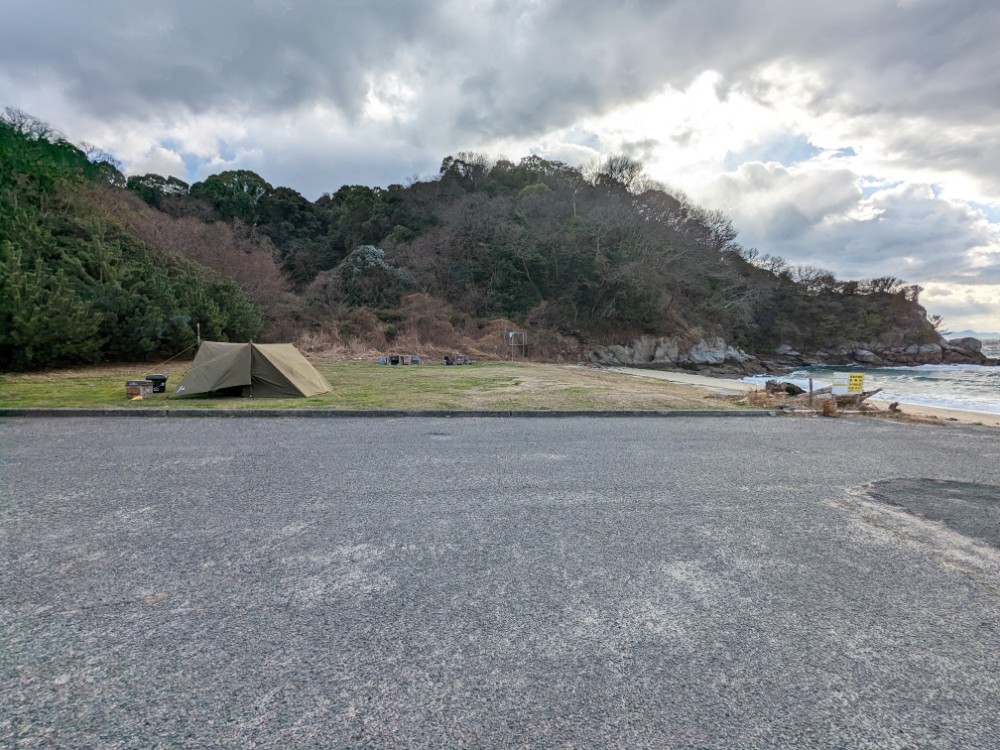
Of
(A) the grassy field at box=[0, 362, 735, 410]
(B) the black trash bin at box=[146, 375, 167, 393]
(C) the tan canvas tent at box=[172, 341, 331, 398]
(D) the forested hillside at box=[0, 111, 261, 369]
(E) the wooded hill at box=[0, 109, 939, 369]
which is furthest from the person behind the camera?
(E) the wooded hill at box=[0, 109, 939, 369]

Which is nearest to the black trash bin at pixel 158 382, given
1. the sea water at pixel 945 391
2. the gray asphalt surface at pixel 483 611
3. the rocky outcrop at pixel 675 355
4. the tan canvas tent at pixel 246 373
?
the tan canvas tent at pixel 246 373

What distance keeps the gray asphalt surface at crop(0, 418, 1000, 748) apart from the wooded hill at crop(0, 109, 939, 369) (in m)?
14.4

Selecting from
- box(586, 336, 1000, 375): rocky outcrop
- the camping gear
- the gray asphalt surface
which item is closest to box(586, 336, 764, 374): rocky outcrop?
→ box(586, 336, 1000, 375): rocky outcrop

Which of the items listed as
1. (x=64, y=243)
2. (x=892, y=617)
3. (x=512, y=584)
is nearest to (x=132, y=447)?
(x=512, y=584)

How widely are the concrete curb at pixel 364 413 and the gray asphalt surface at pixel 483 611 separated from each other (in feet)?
12.4

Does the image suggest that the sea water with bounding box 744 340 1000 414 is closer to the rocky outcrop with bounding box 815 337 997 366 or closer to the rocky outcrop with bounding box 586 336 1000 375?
the rocky outcrop with bounding box 586 336 1000 375

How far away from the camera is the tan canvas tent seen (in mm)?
10844

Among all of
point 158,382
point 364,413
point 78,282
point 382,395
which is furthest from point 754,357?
point 78,282

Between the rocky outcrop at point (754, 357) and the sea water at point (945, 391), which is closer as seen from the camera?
the sea water at point (945, 391)

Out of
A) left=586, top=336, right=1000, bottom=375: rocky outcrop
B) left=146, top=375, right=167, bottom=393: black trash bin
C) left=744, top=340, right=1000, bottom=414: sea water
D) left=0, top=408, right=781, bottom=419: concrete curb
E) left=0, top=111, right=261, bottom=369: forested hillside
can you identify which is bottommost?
left=744, top=340, right=1000, bottom=414: sea water

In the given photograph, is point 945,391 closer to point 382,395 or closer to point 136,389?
point 382,395

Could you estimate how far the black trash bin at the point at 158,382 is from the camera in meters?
11.4

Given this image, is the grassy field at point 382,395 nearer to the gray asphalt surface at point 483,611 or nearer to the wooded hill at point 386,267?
the wooded hill at point 386,267

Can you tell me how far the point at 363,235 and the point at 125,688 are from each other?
154 ft
